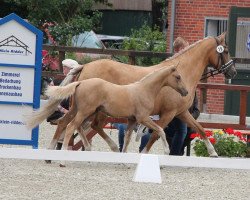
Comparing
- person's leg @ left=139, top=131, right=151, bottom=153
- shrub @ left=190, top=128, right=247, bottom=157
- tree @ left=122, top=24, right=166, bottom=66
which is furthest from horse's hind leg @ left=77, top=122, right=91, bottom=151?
tree @ left=122, top=24, right=166, bottom=66

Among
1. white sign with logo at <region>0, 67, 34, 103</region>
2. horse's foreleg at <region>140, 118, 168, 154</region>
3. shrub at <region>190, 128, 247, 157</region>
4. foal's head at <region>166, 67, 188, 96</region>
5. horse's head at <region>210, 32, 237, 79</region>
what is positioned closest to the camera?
horse's foreleg at <region>140, 118, 168, 154</region>

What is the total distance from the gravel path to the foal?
591 mm

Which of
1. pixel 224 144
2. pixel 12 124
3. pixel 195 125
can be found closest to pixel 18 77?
pixel 12 124

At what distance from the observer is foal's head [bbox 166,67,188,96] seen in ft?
48.8

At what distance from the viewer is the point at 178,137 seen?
15773mm

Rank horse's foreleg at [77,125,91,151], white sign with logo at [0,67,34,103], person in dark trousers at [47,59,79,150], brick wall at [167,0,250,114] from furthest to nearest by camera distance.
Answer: brick wall at [167,0,250,114]
person in dark trousers at [47,59,79,150]
white sign with logo at [0,67,34,103]
horse's foreleg at [77,125,91,151]

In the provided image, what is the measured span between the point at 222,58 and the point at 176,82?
1.33 meters

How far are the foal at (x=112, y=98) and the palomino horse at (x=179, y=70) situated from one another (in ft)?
1.13

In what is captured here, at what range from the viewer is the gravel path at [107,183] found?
1212 centimetres

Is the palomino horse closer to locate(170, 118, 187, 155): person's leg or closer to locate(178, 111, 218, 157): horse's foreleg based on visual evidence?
locate(178, 111, 218, 157): horse's foreleg

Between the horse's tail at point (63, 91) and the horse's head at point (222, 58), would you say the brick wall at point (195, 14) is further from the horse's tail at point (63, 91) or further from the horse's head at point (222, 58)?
the horse's tail at point (63, 91)

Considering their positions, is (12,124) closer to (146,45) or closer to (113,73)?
(113,73)

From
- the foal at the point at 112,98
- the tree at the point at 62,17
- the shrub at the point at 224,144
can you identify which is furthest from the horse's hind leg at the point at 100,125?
the tree at the point at 62,17

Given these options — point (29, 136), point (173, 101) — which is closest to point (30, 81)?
point (29, 136)
